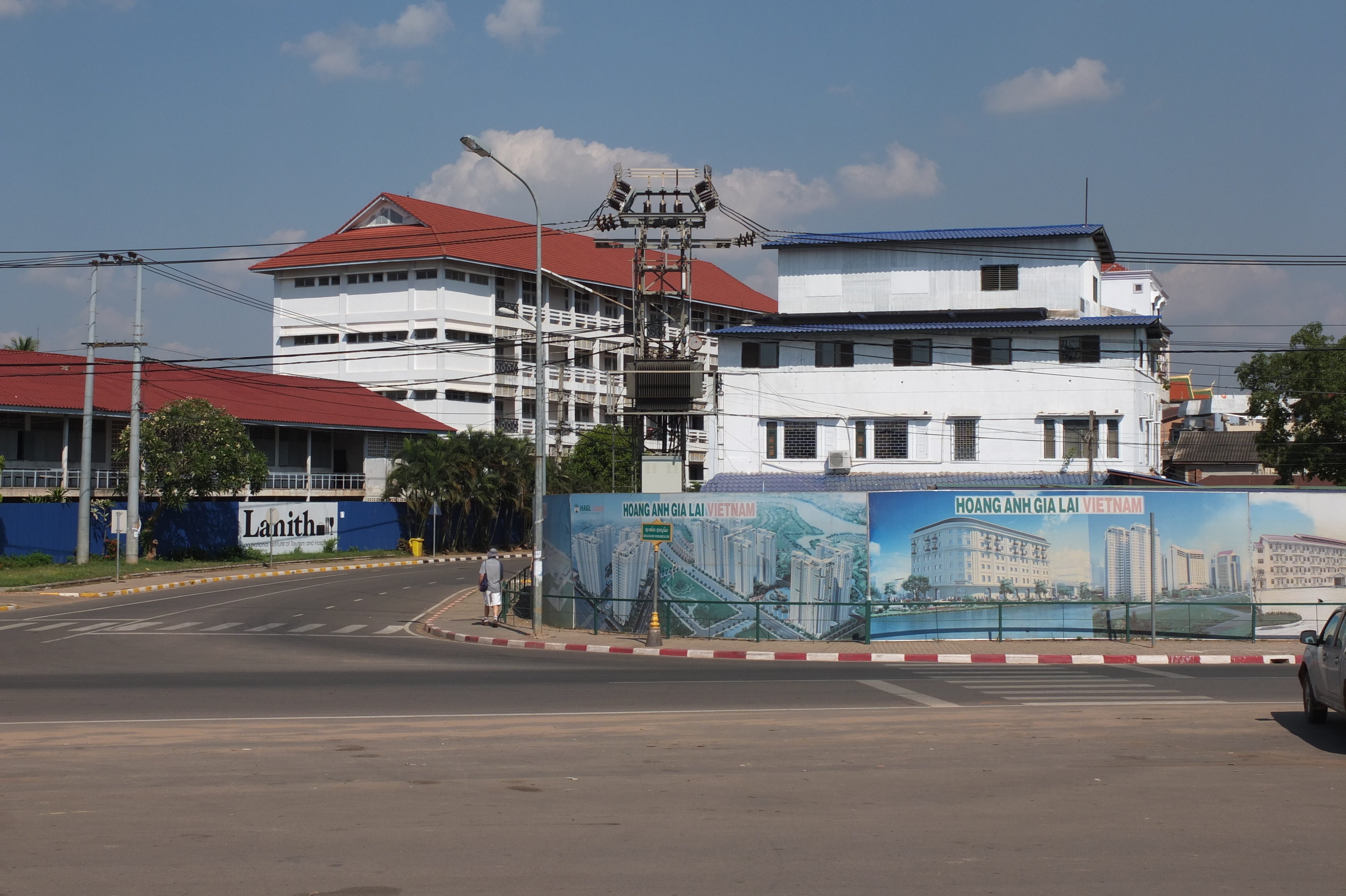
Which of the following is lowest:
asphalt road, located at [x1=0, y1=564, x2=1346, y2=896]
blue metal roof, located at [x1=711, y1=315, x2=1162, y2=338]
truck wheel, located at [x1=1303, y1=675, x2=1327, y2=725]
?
asphalt road, located at [x1=0, y1=564, x2=1346, y2=896]

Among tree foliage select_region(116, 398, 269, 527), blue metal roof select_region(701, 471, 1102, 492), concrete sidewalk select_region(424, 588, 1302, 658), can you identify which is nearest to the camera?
concrete sidewalk select_region(424, 588, 1302, 658)

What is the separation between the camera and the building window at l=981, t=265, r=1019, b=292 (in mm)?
51094

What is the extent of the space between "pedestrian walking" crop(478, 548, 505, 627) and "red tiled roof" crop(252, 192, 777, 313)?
48.3 metres

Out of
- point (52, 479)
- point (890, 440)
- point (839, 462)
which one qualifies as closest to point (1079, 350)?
point (890, 440)

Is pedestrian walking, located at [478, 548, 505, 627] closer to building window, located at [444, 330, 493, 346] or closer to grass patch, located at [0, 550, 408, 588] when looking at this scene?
grass patch, located at [0, 550, 408, 588]

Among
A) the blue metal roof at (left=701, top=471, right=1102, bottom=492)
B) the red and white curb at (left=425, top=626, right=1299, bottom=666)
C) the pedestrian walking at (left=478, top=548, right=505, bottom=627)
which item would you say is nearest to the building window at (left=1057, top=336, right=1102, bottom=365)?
the blue metal roof at (left=701, top=471, right=1102, bottom=492)

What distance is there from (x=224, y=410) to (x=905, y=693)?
136ft

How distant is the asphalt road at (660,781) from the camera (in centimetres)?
832

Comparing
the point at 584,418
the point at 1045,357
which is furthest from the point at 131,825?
the point at 584,418

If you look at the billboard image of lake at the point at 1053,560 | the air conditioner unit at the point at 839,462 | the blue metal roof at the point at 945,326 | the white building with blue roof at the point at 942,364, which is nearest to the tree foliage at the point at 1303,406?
the white building with blue roof at the point at 942,364

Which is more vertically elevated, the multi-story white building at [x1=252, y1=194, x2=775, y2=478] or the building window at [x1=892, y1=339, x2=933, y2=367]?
the multi-story white building at [x1=252, y1=194, x2=775, y2=478]

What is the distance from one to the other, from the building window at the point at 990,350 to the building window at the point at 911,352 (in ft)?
5.88

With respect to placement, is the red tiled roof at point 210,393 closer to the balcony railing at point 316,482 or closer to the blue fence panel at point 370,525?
the balcony railing at point 316,482

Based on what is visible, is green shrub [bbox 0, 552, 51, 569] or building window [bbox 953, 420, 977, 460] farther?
building window [bbox 953, 420, 977, 460]
